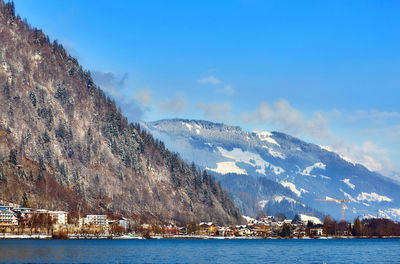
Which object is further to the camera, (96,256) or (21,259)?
(96,256)

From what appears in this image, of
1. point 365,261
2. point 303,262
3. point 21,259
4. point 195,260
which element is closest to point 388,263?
point 365,261

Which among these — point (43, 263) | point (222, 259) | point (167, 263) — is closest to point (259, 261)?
point (222, 259)

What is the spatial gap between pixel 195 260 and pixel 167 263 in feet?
48.6

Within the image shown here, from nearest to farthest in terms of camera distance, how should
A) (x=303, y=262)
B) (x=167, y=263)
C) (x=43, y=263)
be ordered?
(x=43, y=263) → (x=167, y=263) → (x=303, y=262)

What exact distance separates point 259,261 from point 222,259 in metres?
11.1

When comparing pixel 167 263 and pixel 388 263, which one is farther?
pixel 388 263

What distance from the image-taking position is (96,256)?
550ft

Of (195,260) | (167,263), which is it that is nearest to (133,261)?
(167,263)

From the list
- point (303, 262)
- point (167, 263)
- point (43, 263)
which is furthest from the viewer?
point (303, 262)

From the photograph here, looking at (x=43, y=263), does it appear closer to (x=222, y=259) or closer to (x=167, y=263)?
(x=167, y=263)

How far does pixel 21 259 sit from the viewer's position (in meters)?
147

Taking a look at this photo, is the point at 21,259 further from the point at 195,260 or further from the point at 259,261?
the point at 259,261

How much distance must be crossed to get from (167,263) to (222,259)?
24.5 m

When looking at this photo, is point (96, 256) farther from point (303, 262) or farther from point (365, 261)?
point (365, 261)
